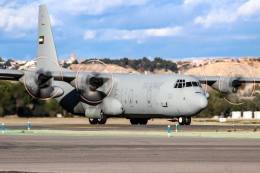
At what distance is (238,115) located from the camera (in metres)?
95.2

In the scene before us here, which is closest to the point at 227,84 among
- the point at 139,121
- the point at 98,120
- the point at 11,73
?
the point at 139,121

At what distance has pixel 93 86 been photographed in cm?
5709

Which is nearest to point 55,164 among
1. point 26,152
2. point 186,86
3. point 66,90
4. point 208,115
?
point 26,152

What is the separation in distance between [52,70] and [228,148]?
113 ft

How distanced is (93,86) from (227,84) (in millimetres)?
11096

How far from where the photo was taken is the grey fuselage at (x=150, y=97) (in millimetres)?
52375

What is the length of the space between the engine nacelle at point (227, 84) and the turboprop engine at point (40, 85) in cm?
1326

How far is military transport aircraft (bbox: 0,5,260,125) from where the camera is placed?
53250 millimetres

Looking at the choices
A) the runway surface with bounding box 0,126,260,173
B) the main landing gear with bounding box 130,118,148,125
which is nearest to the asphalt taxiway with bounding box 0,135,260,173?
the runway surface with bounding box 0,126,260,173

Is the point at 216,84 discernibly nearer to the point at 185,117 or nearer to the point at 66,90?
the point at 185,117

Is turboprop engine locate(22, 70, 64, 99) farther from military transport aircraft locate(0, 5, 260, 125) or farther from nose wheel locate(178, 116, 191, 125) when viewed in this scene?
nose wheel locate(178, 116, 191, 125)

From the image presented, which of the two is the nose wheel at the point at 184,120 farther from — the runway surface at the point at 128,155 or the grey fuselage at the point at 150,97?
the runway surface at the point at 128,155

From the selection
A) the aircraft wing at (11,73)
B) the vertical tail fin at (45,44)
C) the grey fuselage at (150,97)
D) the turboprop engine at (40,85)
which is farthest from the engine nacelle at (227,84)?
the aircraft wing at (11,73)

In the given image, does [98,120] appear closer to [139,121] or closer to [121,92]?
[121,92]
